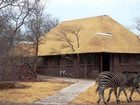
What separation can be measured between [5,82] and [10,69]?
162cm

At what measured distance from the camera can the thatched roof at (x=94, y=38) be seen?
152 feet

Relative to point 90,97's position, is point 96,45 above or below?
above

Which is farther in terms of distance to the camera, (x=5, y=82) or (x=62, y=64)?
(x=62, y=64)

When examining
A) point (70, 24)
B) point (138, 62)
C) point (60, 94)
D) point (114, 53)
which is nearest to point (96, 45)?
point (114, 53)

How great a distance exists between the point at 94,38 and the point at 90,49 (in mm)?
2962

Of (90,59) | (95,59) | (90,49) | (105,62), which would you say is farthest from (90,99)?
(105,62)

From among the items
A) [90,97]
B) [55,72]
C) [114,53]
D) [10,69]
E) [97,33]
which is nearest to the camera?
[90,97]

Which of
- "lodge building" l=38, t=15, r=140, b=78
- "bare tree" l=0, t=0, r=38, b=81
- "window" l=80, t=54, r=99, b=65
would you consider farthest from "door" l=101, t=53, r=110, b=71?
"bare tree" l=0, t=0, r=38, b=81

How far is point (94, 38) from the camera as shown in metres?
48.0

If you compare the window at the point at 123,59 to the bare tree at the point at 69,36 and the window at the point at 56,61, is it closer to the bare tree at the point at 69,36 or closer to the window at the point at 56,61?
the bare tree at the point at 69,36

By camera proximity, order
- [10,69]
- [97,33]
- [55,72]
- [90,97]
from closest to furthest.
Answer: [90,97], [10,69], [97,33], [55,72]

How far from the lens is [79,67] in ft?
157

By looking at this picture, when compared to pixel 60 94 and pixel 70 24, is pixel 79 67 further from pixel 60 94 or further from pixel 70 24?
pixel 60 94

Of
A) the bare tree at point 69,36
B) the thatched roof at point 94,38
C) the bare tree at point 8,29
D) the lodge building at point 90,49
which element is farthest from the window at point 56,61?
the bare tree at point 8,29
